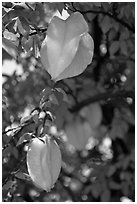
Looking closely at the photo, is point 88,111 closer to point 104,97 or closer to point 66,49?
point 104,97

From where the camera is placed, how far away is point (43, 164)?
45.0 inches

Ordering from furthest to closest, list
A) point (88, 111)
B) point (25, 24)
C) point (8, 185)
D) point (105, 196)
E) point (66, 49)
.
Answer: point (88, 111)
point (105, 196)
point (8, 185)
point (25, 24)
point (66, 49)

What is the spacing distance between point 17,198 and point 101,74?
4.68ft

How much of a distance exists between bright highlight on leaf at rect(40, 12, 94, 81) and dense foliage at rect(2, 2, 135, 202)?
0.27 meters

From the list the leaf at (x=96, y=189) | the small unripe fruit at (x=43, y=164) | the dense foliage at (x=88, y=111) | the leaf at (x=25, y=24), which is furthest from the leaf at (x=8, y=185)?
the leaf at (x=96, y=189)

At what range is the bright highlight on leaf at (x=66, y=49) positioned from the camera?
1.07 m

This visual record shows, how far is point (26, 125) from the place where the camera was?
5.00 feet

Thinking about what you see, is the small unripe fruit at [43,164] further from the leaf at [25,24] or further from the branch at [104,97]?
the branch at [104,97]

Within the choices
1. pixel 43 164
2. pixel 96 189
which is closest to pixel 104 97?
pixel 96 189

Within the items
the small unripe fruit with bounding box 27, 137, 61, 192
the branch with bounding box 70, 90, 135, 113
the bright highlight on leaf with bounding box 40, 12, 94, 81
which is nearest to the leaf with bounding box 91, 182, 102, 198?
the branch with bounding box 70, 90, 135, 113

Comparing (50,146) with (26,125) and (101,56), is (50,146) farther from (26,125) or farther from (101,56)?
(101,56)

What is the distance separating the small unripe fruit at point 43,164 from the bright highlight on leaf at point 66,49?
19cm

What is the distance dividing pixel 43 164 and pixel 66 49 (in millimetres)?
262

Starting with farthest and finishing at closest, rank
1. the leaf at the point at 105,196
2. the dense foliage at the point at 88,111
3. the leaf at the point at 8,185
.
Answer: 1. the leaf at the point at 105,196
2. the dense foliage at the point at 88,111
3. the leaf at the point at 8,185
